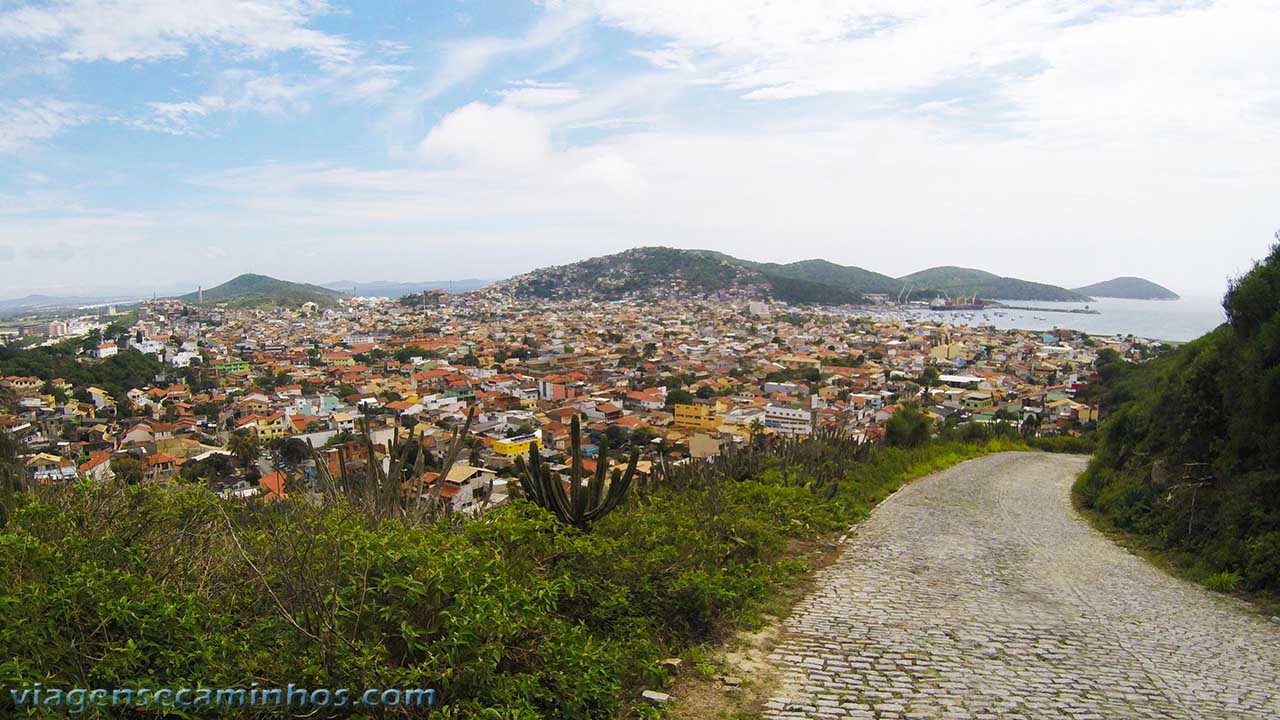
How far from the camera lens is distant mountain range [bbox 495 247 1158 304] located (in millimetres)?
126062

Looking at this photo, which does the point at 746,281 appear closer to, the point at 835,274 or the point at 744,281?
the point at 744,281

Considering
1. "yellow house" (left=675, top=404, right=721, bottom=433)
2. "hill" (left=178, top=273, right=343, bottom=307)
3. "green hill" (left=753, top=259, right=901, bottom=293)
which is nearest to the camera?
"yellow house" (left=675, top=404, right=721, bottom=433)

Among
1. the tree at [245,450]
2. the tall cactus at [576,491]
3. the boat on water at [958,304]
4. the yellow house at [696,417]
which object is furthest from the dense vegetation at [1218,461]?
the boat on water at [958,304]

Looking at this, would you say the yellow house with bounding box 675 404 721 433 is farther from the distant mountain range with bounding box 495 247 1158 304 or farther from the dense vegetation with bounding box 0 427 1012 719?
the distant mountain range with bounding box 495 247 1158 304

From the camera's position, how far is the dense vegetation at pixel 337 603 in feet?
8.45

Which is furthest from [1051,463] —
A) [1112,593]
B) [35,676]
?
[35,676]

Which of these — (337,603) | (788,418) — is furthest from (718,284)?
(337,603)

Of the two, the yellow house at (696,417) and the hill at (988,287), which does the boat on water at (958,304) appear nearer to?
the hill at (988,287)

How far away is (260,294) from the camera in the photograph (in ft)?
425

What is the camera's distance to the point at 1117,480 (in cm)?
1105

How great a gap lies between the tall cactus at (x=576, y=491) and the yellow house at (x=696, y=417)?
92.3 feet

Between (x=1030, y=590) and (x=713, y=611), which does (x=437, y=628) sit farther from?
(x=1030, y=590)

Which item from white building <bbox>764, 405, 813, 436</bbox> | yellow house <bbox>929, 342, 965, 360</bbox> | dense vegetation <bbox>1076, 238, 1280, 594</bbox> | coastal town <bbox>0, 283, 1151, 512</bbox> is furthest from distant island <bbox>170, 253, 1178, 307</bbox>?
dense vegetation <bbox>1076, 238, 1280, 594</bbox>

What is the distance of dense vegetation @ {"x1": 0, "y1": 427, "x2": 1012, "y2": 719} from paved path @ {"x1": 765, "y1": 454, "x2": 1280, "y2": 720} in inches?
35.8
